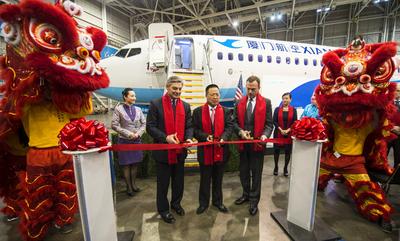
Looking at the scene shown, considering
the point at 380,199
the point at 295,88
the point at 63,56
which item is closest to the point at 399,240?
the point at 380,199

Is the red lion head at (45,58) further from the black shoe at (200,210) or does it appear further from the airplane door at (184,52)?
the airplane door at (184,52)

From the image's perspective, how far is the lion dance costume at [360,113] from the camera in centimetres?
228

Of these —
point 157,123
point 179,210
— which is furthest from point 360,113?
point 179,210

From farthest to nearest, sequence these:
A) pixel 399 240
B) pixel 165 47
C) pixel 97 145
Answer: pixel 165 47
pixel 399 240
pixel 97 145

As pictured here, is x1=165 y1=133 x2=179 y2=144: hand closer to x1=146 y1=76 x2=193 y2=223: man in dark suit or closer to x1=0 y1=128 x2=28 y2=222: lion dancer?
x1=146 y1=76 x2=193 y2=223: man in dark suit

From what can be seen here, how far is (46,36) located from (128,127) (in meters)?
1.63

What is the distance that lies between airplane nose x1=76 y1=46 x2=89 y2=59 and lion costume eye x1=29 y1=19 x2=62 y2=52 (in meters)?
0.16

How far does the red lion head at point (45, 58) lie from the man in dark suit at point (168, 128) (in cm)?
72

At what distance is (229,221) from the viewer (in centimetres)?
259

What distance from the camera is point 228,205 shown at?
2998mm

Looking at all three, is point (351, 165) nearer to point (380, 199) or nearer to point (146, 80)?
point (380, 199)

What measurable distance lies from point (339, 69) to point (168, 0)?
14.2m

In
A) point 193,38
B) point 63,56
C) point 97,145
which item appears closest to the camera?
point 97,145

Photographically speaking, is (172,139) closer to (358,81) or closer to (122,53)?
(358,81)
